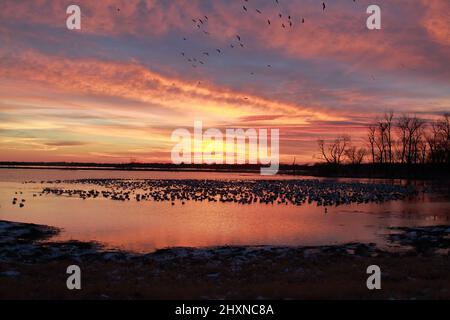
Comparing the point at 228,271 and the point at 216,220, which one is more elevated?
the point at 216,220

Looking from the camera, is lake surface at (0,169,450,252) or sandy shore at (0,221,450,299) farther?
lake surface at (0,169,450,252)

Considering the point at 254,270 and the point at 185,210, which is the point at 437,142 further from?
the point at 254,270

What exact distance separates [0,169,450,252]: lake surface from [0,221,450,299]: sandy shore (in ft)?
5.96

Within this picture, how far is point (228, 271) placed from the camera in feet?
45.5

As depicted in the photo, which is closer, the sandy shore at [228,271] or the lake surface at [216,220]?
the sandy shore at [228,271]

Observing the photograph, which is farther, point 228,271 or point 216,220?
point 216,220

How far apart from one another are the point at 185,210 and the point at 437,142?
89894 millimetres

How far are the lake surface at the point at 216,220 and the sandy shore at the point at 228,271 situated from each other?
1817 mm

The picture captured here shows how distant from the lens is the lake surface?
21000 millimetres

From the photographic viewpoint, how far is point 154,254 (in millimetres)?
17391

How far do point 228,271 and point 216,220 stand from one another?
13186 millimetres

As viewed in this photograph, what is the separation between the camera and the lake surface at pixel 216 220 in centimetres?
2100

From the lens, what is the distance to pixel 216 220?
88.7 feet
